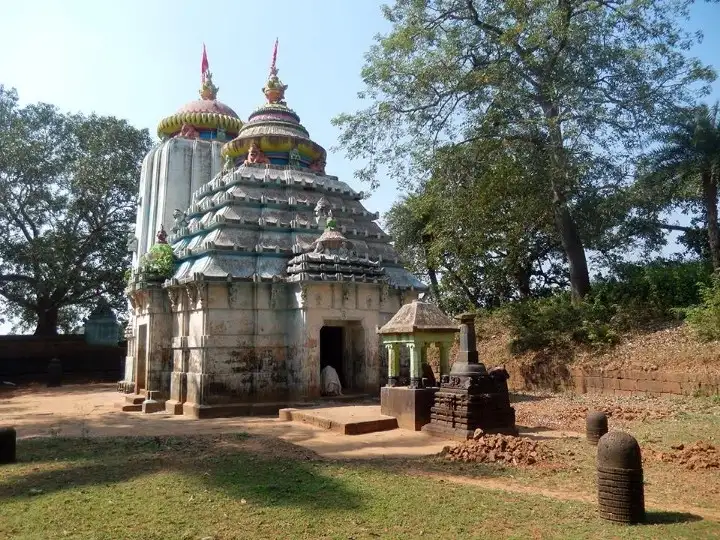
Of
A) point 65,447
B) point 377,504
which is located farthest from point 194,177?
point 377,504

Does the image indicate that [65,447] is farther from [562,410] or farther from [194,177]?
[194,177]

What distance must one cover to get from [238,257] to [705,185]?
14268mm

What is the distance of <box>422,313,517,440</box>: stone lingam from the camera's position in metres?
9.69

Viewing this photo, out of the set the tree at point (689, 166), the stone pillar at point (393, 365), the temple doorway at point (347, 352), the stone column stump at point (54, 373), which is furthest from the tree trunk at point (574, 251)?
the stone column stump at point (54, 373)

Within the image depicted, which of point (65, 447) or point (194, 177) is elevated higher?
point (194, 177)

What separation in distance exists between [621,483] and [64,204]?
31599 millimetres

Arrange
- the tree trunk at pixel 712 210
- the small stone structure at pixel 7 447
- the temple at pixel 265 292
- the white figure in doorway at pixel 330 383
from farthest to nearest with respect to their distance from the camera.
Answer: the tree trunk at pixel 712 210, the white figure in doorway at pixel 330 383, the temple at pixel 265 292, the small stone structure at pixel 7 447

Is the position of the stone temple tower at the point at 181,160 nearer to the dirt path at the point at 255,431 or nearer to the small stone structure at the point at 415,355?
the dirt path at the point at 255,431

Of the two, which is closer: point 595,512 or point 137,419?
point 595,512

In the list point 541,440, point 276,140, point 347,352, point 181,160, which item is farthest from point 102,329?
point 541,440

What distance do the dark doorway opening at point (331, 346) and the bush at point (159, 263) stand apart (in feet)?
16.0

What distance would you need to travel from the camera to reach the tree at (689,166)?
1686cm

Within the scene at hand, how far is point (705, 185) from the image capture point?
17281mm

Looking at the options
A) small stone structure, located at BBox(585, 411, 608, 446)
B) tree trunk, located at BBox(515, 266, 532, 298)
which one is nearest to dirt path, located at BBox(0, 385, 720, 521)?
small stone structure, located at BBox(585, 411, 608, 446)
